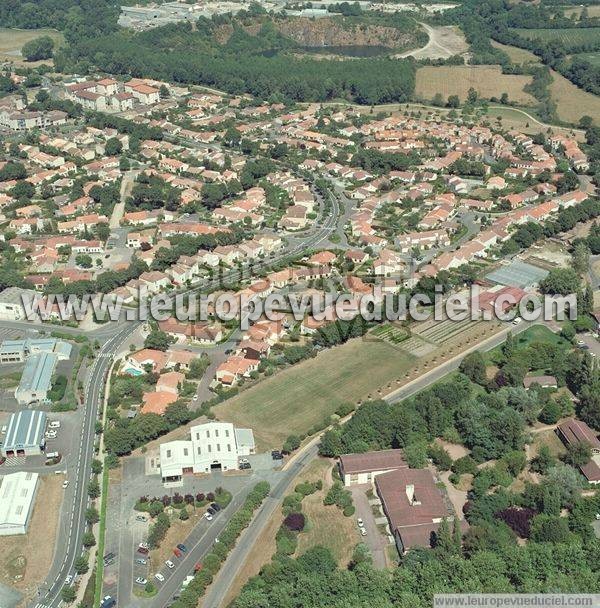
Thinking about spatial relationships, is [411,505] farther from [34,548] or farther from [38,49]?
[38,49]

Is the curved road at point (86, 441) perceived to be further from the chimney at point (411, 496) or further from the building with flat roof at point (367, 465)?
the chimney at point (411, 496)

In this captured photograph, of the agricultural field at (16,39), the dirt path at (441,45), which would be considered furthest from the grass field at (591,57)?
the agricultural field at (16,39)

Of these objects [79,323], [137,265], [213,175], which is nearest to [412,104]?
[213,175]

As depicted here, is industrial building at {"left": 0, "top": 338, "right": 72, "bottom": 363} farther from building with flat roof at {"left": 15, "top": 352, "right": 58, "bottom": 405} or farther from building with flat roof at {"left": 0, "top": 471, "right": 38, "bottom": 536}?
building with flat roof at {"left": 0, "top": 471, "right": 38, "bottom": 536}

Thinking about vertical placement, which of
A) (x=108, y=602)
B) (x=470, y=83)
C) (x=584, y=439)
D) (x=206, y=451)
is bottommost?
(x=108, y=602)

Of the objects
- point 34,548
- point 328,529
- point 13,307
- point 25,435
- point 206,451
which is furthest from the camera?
point 13,307

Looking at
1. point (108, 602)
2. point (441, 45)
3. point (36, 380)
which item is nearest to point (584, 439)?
point (108, 602)
